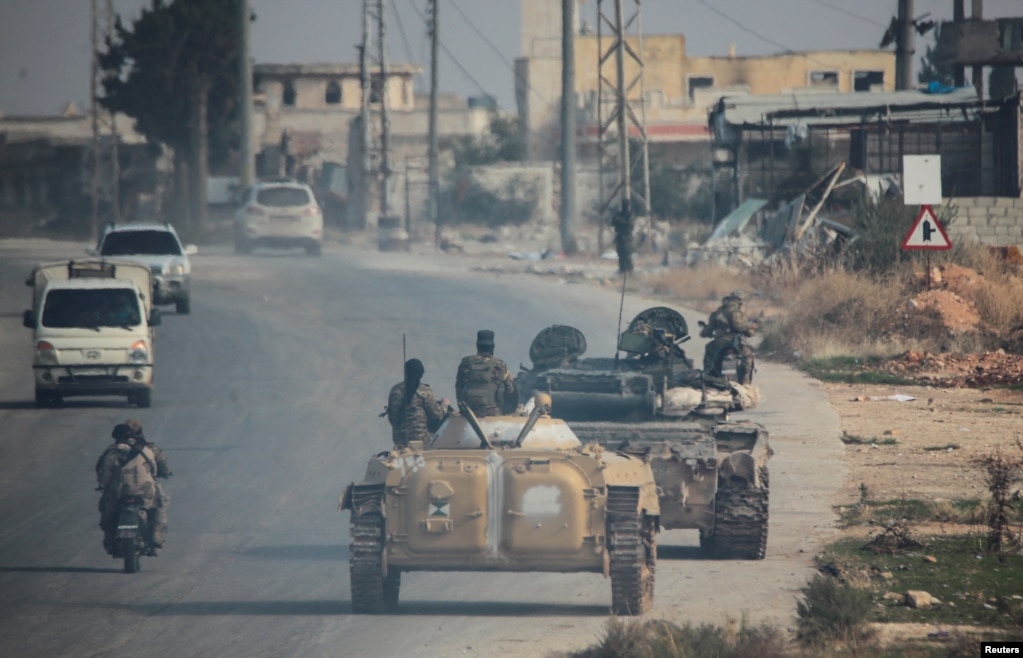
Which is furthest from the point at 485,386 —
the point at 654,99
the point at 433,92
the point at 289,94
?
the point at 289,94

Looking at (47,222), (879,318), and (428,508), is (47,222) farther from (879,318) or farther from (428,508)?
(428,508)

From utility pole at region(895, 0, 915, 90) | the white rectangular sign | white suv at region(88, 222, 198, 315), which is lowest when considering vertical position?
white suv at region(88, 222, 198, 315)

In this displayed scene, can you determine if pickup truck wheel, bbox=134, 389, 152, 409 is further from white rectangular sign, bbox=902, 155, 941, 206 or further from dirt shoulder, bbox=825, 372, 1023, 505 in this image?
white rectangular sign, bbox=902, 155, 941, 206

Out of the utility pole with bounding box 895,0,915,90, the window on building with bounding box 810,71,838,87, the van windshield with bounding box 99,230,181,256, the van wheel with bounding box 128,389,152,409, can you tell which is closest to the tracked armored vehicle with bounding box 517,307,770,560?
the van wheel with bounding box 128,389,152,409

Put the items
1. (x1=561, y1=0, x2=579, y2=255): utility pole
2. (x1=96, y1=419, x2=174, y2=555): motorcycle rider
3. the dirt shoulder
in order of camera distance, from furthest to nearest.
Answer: (x1=561, y1=0, x2=579, y2=255): utility pole, the dirt shoulder, (x1=96, y1=419, x2=174, y2=555): motorcycle rider

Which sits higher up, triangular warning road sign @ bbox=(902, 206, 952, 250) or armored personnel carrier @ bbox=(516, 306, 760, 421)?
triangular warning road sign @ bbox=(902, 206, 952, 250)

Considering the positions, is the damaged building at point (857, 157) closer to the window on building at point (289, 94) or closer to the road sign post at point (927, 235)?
the road sign post at point (927, 235)

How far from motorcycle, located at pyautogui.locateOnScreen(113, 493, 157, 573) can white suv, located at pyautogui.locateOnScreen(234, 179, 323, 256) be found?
28.5m

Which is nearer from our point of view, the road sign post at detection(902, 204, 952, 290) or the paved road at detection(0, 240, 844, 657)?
the paved road at detection(0, 240, 844, 657)

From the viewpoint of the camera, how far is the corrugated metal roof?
3800 cm

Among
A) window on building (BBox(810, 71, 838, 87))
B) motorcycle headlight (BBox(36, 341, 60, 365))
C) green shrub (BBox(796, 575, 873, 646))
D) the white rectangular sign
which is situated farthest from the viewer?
window on building (BBox(810, 71, 838, 87))

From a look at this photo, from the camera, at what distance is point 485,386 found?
12.9 m

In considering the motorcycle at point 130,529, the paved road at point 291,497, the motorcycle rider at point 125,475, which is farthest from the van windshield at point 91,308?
Answer: the motorcycle at point 130,529

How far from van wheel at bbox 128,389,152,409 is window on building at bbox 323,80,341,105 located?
6174cm
